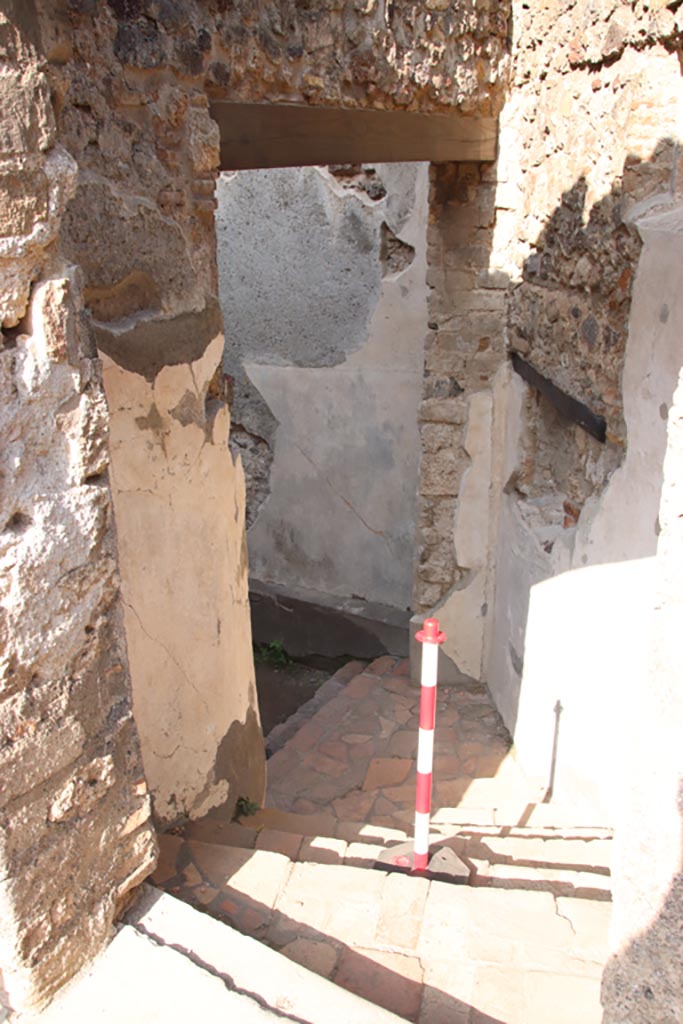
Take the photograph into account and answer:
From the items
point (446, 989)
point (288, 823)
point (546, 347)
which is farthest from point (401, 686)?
point (446, 989)

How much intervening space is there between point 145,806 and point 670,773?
4.73 ft

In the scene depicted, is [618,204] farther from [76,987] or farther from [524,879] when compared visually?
[76,987]

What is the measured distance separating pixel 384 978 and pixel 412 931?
0.18m

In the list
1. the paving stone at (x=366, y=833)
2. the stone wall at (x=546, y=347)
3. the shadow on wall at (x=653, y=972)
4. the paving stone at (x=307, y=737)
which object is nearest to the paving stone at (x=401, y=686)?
the stone wall at (x=546, y=347)

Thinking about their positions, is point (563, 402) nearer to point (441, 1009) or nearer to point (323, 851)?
point (323, 851)

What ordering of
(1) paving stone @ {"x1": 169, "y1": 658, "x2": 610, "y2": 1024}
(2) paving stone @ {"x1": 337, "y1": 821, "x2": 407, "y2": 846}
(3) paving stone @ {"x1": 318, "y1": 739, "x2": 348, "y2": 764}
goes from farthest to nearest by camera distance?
(3) paving stone @ {"x1": 318, "y1": 739, "x2": 348, "y2": 764} < (2) paving stone @ {"x1": 337, "y1": 821, "x2": 407, "y2": 846} < (1) paving stone @ {"x1": 169, "y1": 658, "x2": 610, "y2": 1024}

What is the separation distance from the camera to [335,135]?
11.4 ft

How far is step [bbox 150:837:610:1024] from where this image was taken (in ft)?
7.13

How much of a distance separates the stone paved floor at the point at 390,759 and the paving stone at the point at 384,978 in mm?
1741

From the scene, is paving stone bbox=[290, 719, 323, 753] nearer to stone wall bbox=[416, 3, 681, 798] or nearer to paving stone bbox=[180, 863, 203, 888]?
stone wall bbox=[416, 3, 681, 798]

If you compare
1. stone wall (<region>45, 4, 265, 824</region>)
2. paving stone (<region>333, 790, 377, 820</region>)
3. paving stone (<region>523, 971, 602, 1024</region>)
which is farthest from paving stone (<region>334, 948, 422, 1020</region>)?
paving stone (<region>333, 790, 377, 820</region>)

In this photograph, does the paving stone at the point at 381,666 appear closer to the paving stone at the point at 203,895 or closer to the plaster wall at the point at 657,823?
the paving stone at the point at 203,895

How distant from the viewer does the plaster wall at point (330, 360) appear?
5691 mm

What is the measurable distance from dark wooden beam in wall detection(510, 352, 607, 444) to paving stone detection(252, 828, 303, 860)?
209 cm
